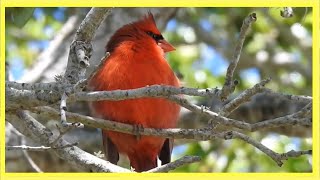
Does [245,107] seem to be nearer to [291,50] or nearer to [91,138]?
[91,138]

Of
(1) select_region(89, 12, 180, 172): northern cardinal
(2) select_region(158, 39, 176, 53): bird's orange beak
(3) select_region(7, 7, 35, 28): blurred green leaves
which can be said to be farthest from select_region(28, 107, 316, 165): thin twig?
(2) select_region(158, 39, 176, 53): bird's orange beak

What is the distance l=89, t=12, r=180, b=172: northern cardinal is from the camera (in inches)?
136

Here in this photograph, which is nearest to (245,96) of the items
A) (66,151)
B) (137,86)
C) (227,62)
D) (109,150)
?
(66,151)

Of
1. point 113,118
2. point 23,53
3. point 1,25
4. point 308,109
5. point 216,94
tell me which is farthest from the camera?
point 23,53

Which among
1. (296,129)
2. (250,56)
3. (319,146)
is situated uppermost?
(250,56)

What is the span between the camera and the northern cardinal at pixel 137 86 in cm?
345

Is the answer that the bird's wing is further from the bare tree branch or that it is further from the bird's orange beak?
the bare tree branch

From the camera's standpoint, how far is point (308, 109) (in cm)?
246

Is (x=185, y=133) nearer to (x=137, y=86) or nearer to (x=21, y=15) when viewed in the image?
(x=137, y=86)

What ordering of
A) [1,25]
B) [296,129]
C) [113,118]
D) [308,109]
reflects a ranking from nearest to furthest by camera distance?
[308,109] < [1,25] < [113,118] < [296,129]
